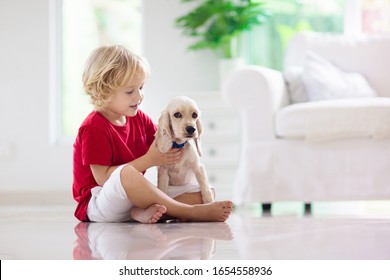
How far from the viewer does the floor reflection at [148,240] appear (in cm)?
142

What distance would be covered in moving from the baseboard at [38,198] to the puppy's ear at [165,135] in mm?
2028

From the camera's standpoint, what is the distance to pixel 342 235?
1.78m

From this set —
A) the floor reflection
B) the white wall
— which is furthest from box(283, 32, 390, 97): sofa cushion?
the floor reflection

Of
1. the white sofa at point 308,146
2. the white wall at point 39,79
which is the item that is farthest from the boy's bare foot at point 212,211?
the white wall at point 39,79

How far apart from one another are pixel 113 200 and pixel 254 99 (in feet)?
4.34

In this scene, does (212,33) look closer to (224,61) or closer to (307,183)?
(224,61)

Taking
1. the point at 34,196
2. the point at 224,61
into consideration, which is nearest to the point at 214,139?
the point at 224,61

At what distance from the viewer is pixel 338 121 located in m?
3.06

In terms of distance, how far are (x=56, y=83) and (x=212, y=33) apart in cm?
126

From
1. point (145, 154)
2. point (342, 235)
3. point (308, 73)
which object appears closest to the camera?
point (342, 235)

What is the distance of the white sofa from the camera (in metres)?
3.06

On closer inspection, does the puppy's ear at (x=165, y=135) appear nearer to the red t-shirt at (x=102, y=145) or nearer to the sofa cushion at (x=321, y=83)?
the red t-shirt at (x=102, y=145)

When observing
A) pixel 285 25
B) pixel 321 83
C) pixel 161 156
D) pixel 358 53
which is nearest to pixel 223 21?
pixel 285 25

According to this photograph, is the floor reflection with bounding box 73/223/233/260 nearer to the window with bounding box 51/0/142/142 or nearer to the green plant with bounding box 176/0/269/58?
the green plant with bounding box 176/0/269/58
